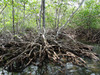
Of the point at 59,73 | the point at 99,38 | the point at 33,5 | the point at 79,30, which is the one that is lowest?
the point at 59,73

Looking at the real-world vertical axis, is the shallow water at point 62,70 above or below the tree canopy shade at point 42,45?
below

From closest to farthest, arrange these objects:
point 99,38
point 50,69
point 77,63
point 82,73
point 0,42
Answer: point 82,73
point 50,69
point 77,63
point 0,42
point 99,38

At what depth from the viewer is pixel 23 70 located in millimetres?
2424

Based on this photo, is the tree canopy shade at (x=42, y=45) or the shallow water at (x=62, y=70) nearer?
the shallow water at (x=62, y=70)

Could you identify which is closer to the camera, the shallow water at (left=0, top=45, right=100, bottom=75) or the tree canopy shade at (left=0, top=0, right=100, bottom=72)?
the shallow water at (left=0, top=45, right=100, bottom=75)

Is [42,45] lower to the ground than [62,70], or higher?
higher

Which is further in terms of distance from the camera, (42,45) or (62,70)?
(42,45)

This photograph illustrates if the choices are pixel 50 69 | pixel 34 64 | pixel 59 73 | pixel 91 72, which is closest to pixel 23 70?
pixel 34 64

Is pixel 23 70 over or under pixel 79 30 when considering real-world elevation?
under

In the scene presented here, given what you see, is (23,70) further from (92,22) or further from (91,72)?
(92,22)

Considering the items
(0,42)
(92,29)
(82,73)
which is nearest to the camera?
(82,73)

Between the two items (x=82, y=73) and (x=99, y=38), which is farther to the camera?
(x=99, y=38)

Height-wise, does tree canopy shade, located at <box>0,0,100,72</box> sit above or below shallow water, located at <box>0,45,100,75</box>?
above

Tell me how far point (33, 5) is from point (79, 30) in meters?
5.57
